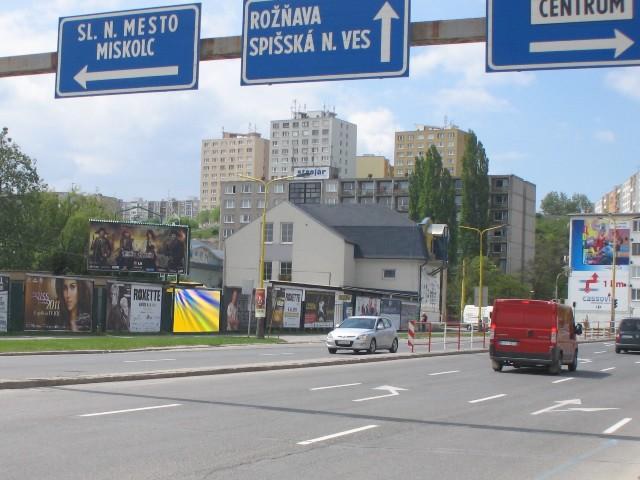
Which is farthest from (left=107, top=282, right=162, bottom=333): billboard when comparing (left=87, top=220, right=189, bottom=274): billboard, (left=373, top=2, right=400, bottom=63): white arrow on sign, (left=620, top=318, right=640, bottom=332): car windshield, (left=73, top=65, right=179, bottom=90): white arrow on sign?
(left=373, top=2, right=400, bottom=63): white arrow on sign

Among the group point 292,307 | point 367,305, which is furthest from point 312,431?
point 367,305

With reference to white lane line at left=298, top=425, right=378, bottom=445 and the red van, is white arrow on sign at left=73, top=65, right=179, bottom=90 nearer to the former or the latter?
white lane line at left=298, top=425, right=378, bottom=445

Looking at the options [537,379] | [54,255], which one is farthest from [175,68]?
[54,255]

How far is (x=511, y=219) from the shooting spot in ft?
435

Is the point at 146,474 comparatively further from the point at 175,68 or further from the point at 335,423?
the point at 175,68

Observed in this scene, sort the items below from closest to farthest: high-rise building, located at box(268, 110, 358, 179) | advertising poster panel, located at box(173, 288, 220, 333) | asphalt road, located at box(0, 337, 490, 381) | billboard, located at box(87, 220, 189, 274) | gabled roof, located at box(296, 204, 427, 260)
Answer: asphalt road, located at box(0, 337, 490, 381) → advertising poster panel, located at box(173, 288, 220, 333) → billboard, located at box(87, 220, 189, 274) → gabled roof, located at box(296, 204, 427, 260) → high-rise building, located at box(268, 110, 358, 179)

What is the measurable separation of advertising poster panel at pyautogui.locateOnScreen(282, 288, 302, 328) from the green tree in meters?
55.8

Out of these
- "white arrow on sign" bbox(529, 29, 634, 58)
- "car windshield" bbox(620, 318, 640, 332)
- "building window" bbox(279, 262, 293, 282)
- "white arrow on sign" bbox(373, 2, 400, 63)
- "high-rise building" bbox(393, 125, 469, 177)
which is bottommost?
"car windshield" bbox(620, 318, 640, 332)

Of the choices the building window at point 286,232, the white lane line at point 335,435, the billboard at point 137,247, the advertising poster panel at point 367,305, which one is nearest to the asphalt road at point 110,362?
the white lane line at point 335,435

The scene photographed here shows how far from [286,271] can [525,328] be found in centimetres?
5213

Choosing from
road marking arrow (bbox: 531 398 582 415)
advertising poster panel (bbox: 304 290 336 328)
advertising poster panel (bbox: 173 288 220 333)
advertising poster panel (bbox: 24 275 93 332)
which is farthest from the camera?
advertising poster panel (bbox: 304 290 336 328)

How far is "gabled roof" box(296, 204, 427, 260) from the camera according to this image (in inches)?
2985

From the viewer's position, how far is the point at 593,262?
101 m

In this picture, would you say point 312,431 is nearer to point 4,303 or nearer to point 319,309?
point 4,303
